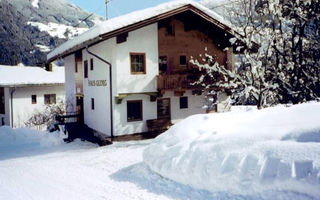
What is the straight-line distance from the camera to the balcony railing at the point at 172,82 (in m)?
16.2

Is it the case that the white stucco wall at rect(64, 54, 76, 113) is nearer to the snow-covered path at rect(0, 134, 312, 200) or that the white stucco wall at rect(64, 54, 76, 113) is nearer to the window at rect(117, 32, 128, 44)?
the window at rect(117, 32, 128, 44)

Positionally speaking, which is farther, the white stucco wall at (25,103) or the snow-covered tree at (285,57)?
the white stucco wall at (25,103)

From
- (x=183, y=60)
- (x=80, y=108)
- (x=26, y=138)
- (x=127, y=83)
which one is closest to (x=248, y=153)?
(x=127, y=83)

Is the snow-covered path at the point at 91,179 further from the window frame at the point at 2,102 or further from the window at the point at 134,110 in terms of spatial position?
the window frame at the point at 2,102

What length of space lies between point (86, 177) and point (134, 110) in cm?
734

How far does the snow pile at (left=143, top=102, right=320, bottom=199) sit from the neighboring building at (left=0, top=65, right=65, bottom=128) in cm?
2202

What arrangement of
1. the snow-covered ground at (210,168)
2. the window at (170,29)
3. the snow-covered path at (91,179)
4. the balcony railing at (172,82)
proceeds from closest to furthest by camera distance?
the snow-covered ground at (210,168) → the snow-covered path at (91,179) → the balcony railing at (172,82) → the window at (170,29)

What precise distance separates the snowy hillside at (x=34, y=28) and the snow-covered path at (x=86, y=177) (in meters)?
13.6

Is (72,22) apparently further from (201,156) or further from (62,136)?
(201,156)

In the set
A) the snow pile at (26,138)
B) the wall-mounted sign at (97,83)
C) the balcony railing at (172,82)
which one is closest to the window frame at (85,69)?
the wall-mounted sign at (97,83)

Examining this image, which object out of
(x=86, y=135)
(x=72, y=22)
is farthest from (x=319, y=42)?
(x=72, y=22)

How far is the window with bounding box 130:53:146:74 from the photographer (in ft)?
53.2

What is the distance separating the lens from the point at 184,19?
17.8 metres

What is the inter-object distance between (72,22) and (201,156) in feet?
613
